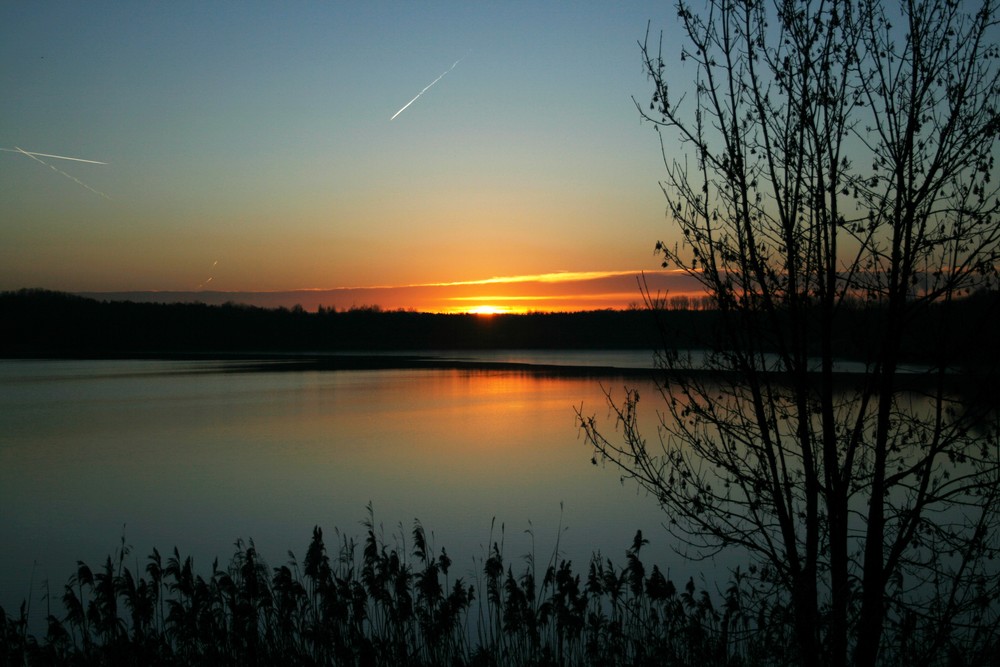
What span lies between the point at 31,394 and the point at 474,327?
8067 centimetres

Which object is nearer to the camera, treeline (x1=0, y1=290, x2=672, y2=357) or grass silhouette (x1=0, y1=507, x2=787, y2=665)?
grass silhouette (x1=0, y1=507, x2=787, y2=665)

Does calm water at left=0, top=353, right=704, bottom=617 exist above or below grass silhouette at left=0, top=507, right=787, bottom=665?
below

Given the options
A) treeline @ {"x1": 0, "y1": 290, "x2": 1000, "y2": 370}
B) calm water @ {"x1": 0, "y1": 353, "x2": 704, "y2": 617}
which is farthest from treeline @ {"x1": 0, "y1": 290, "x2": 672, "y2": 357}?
calm water @ {"x1": 0, "y1": 353, "x2": 704, "y2": 617}

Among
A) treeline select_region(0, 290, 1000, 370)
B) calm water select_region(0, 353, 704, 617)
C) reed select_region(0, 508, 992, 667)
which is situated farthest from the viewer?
treeline select_region(0, 290, 1000, 370)

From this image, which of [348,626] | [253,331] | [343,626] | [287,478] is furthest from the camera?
[253,331]

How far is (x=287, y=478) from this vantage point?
15.1 metres

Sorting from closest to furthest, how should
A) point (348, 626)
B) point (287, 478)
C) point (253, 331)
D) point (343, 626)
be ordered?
point (348, 626), point (343, 626), point (287, 478), point (253, 331)

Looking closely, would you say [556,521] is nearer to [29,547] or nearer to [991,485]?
[29,547]

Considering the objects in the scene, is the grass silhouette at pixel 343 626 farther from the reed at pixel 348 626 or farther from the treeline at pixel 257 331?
the treeline at pixel 257 331

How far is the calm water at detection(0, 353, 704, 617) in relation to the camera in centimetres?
1081

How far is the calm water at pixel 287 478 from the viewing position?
10.8m

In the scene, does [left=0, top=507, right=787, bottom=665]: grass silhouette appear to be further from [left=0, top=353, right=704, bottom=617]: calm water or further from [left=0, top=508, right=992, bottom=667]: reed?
[left=0, top=353, right=704, bottom=617]: calm water

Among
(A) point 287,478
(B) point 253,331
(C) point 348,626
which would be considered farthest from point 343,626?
(B) point 253,331

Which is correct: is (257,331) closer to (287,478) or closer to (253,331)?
(253,331)
